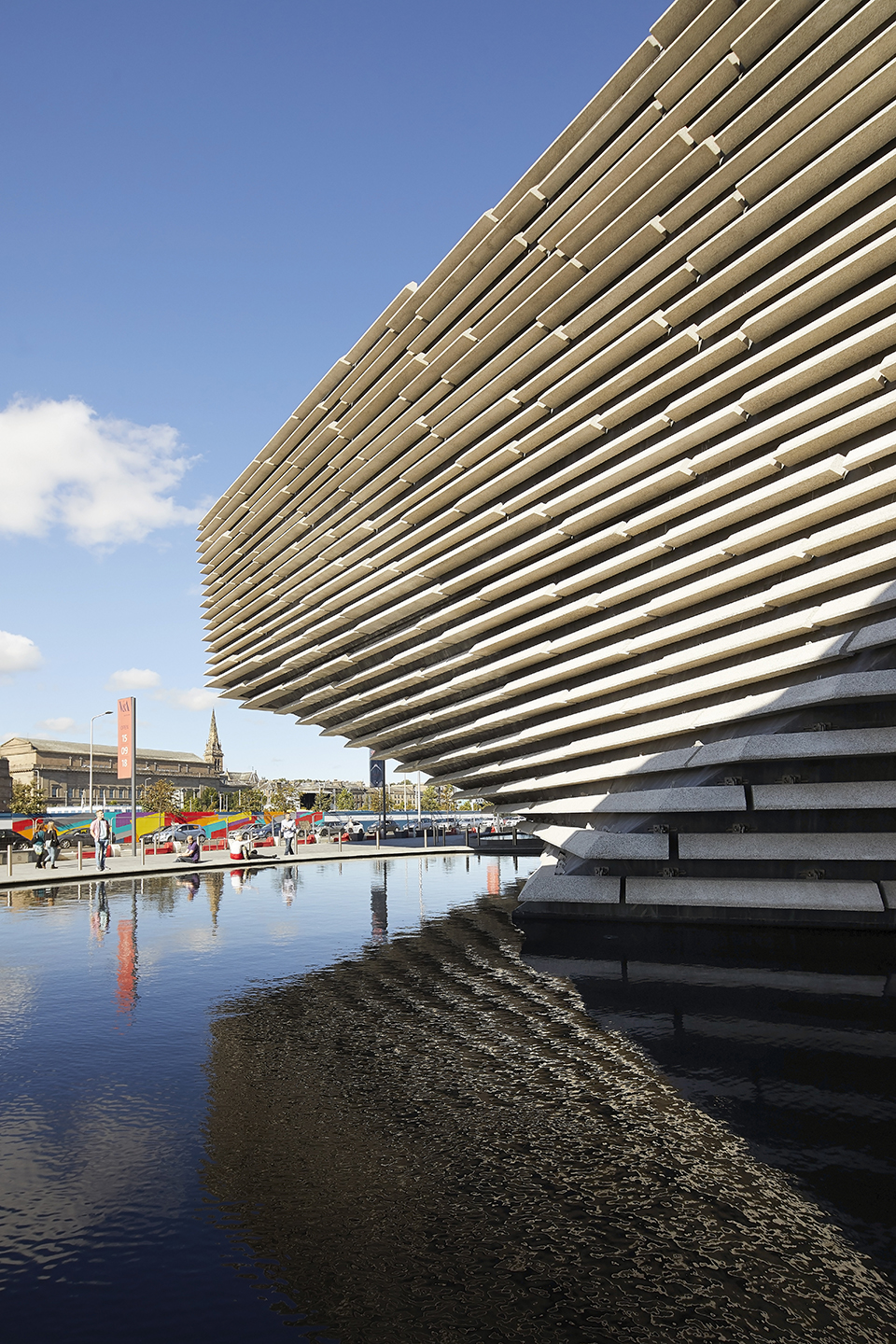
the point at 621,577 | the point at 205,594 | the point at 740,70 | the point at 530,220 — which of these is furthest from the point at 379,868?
the point at 740,70

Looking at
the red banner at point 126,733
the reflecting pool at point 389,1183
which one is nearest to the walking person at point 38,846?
the red banner at point 126,733

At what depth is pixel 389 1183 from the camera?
4.74 meters

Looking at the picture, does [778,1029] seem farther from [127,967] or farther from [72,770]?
[72,770]

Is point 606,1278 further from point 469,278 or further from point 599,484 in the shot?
point 469,278

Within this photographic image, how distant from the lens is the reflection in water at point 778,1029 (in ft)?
16.3

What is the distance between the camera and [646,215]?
14281mm

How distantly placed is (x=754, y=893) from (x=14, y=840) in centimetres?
3340

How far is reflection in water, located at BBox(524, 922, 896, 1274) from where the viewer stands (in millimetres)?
4980

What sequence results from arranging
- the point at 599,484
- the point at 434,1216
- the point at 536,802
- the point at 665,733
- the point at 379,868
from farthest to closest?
the point at 379,868 → the point at 536,802 → the point at 599,484 → the point at 665,733 → the point at 434,1216

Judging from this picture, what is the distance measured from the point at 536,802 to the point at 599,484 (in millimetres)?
6587

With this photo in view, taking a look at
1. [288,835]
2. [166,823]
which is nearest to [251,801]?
[166,823]

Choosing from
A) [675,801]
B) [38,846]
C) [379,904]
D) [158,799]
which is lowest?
[379,904]

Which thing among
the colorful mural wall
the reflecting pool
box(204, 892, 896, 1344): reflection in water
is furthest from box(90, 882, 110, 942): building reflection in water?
the colorful mural wall

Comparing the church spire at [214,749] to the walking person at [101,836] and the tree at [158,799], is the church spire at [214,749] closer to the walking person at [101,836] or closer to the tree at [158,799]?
the tree at [158,799]
